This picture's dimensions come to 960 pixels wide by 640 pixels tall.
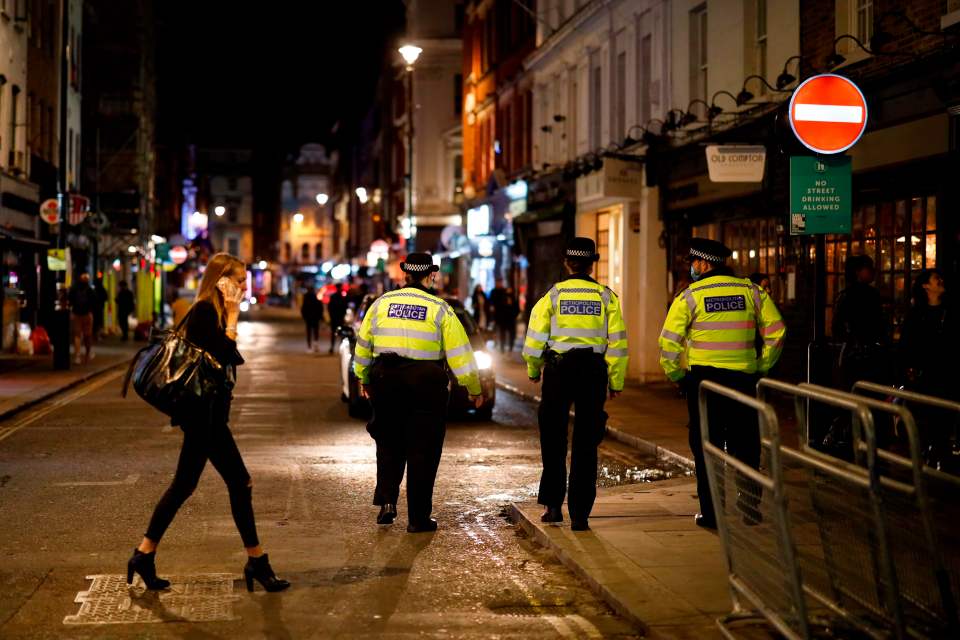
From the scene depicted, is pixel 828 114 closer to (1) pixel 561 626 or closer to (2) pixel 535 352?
(2) pixel 535 352

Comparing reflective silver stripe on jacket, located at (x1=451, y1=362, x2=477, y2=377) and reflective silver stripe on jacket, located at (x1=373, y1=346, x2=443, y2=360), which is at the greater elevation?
reflective silver stripe on jacket, located at (x1=373, y1=346, x2=443, y2=360)

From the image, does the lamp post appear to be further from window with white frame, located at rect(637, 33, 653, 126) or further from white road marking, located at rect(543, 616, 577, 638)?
white road marking, located at rect(543, 616, 577, 638)

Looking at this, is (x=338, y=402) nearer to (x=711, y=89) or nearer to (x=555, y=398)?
(x=711, y=89)

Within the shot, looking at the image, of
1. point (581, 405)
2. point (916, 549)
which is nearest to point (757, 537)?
point (916, 549)

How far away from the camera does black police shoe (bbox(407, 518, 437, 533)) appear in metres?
8.91

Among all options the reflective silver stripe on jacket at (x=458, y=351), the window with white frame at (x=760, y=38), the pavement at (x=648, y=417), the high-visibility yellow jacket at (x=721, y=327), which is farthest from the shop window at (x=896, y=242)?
the reflective silver stripe on jacket at (x=458, y=351)

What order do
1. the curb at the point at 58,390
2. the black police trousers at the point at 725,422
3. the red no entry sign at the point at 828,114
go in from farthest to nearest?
1. the curb at the point at 58,390
2. the red no entry sign at the point at 828,114
3. the black police trousers at the point at 725,422

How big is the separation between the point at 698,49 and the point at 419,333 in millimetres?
13833

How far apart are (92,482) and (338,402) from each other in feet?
26.9

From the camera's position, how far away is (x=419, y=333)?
8719 millimetres

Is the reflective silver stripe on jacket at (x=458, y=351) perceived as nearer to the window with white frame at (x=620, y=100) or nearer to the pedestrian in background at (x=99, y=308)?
the window with white frame at (x=620, y=100)

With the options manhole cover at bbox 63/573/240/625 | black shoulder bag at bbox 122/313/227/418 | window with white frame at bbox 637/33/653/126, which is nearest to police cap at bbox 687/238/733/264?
black shoulder bag at bbox 122/313/227/418

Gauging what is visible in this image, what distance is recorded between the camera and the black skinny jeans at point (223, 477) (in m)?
7.04

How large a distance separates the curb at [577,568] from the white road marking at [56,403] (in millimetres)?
7586
